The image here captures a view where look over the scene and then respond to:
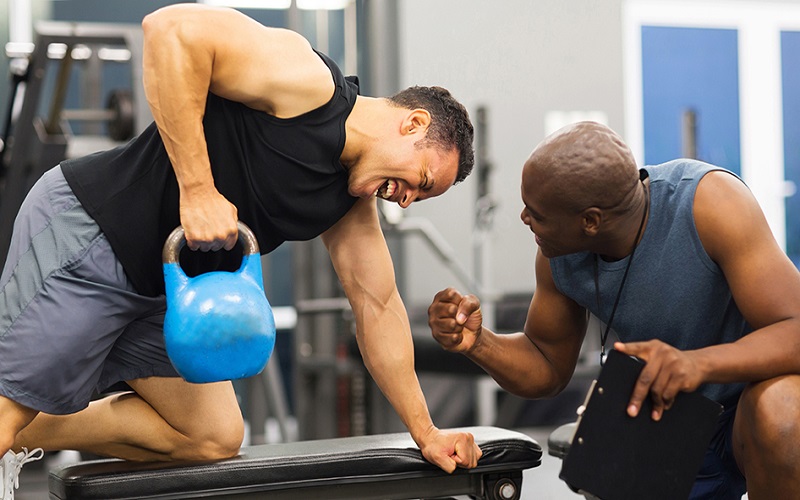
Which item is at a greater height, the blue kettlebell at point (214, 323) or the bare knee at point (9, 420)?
the blue kettlebell at point (214, 323)

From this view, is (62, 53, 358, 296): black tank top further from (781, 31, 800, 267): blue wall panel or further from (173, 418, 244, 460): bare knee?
(781, 31, 800, 267): blue wall panel

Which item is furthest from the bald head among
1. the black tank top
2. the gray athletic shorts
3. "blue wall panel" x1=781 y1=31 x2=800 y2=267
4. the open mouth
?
"blue wall panel" x1=781 y1=31 x2=800 y2=267

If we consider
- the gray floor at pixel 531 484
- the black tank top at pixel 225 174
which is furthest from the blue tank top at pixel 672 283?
the gray floor at pixel 531 484

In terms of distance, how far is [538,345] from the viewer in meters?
2.12

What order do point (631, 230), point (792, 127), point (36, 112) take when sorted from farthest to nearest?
point (792, 127)
point (36, 112)
point (631, 230)

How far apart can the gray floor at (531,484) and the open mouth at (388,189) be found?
77.4 inches

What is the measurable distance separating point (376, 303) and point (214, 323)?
52 centimetres

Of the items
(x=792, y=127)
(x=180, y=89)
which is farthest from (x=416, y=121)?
(x=792, y=127)

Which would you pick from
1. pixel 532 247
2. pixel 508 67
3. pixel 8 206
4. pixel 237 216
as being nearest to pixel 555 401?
pixel 532 247

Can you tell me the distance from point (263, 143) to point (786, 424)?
1069 millimetres

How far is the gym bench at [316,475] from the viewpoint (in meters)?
1.85

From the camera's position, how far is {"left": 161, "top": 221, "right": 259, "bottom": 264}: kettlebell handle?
178 cm

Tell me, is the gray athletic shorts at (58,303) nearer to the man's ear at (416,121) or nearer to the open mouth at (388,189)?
the open mouth at (388,189)

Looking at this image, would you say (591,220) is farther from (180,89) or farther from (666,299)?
(180,89)
